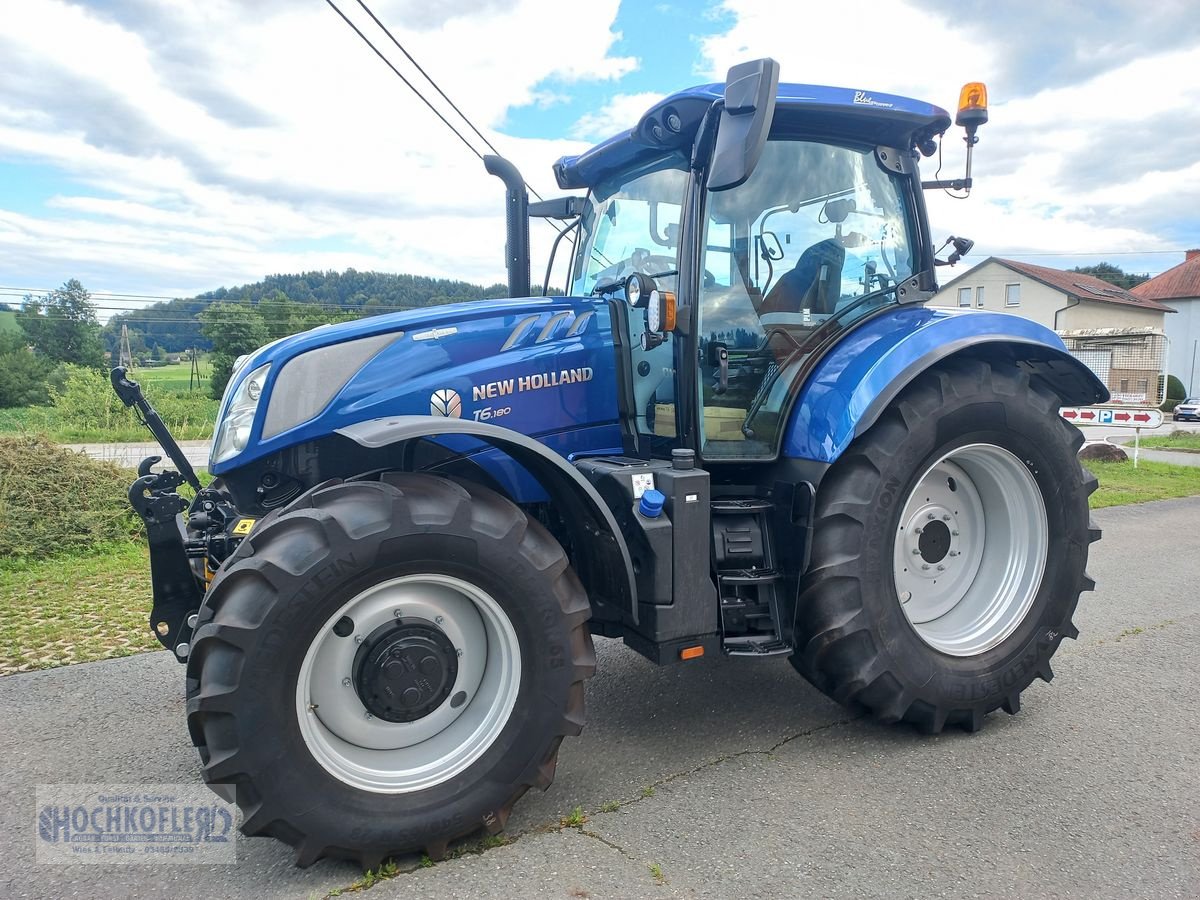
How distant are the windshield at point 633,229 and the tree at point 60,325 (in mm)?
61221

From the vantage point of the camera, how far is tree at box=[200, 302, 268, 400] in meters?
45.5

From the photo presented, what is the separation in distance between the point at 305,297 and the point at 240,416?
37806 mm

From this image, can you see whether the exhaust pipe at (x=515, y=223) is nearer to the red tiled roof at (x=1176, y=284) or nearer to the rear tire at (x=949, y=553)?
the rear tire at (x=949, y=553)

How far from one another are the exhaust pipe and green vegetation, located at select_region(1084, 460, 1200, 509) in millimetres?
7675

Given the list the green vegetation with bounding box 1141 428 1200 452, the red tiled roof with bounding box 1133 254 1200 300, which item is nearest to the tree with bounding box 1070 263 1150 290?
the red tiled roof with bounding box 1133 254 1200 300

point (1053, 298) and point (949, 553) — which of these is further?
point (1053, 298)

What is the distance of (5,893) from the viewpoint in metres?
2.34

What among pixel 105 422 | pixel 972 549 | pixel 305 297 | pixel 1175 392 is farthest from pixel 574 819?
pixel 1175 392

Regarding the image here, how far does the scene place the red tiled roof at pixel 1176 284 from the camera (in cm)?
5031

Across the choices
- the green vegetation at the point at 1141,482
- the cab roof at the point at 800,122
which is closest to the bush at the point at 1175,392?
the green vegetation at the point at 1141,482

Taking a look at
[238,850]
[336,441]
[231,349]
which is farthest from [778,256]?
[231,349]

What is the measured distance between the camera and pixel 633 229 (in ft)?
12.1

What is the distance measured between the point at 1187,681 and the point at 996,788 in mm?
1804

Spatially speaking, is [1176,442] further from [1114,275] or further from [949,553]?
[1114,275]
